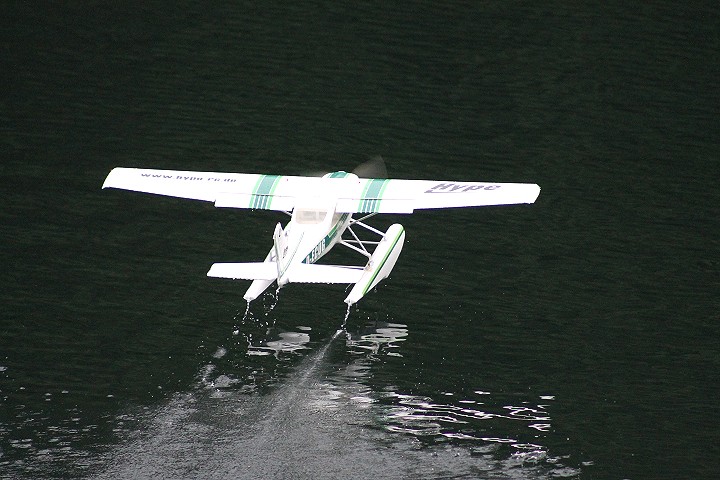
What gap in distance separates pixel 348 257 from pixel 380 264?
399 cm

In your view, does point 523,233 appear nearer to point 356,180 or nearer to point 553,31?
point 356,180

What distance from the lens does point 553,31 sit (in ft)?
175

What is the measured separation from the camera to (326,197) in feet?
86.5

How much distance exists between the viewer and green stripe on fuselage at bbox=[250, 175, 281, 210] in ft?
87.1

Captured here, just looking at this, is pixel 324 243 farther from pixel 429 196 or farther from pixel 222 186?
pixel 222 186

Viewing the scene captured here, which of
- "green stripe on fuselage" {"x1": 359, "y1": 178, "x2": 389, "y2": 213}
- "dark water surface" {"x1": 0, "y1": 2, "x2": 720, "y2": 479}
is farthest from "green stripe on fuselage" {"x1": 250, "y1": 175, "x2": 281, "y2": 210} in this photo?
"dark water surface" {"x1": 0, "y1": 2, "x2": 720, "y2": 479}

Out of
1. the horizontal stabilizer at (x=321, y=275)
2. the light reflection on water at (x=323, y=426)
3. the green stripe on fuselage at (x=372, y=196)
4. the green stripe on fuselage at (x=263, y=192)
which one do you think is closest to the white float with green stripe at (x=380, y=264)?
the horizontal stabilizer at (x=321, y=275)

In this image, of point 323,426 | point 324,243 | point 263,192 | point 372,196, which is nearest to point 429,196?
point 372,196

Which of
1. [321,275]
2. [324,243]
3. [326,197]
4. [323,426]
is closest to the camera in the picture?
[323,426]

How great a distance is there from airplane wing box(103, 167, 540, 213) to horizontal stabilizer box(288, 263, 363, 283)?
309 centimetres

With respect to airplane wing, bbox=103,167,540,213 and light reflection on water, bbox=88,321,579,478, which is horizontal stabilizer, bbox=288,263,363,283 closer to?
light reflection on water, bbox=88,321,579,478

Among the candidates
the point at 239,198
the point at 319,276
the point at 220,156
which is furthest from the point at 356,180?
the point at 220,156

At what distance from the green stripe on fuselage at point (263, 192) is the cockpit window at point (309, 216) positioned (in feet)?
3.21

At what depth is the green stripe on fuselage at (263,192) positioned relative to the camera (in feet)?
87.1
